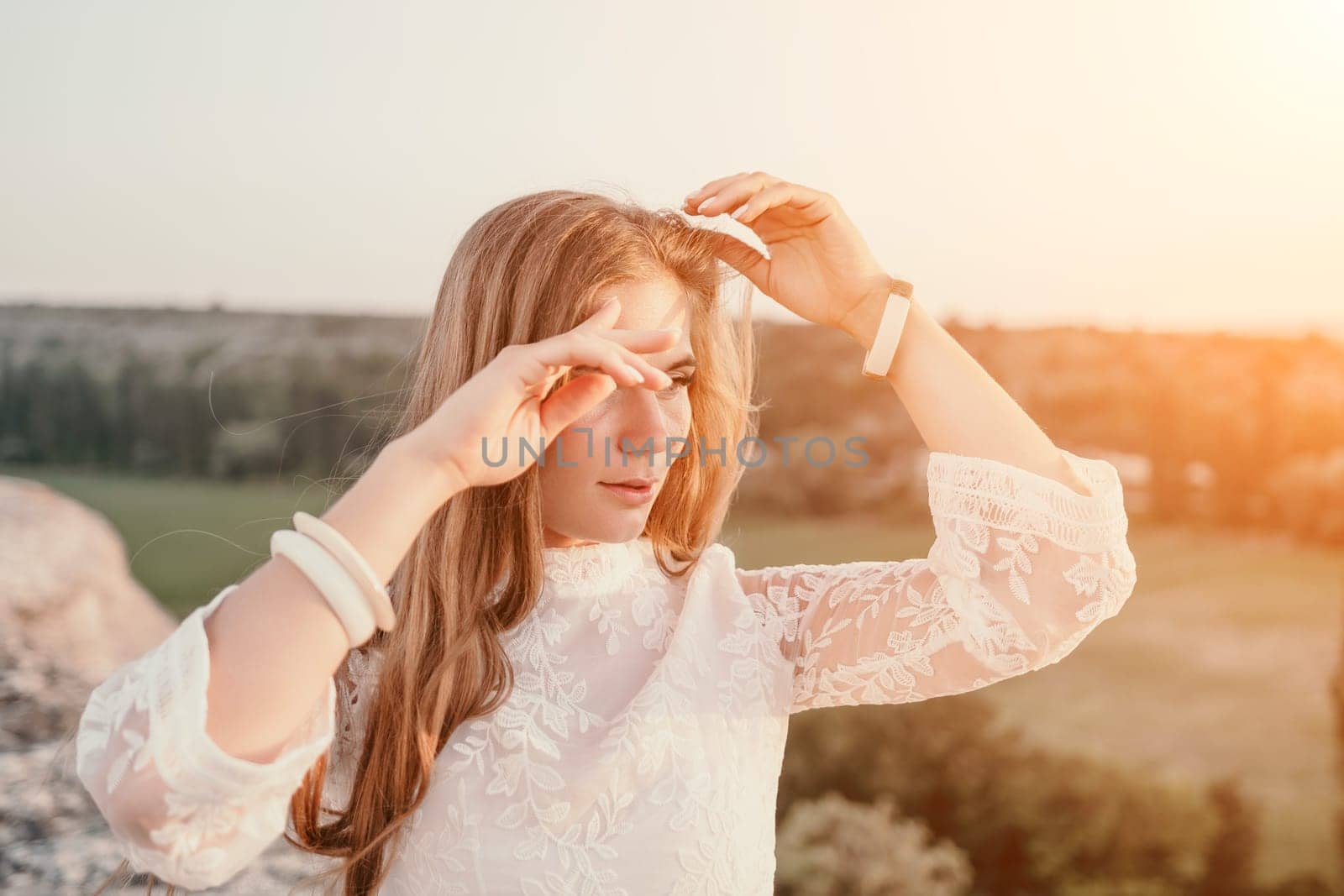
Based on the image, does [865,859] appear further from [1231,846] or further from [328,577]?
[328,577]

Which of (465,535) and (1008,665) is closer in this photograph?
(1008,665)

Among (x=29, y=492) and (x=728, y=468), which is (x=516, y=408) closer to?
(x=728, y=468)

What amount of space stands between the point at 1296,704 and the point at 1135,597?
1.69 ft

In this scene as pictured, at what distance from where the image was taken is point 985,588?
1.30 metres

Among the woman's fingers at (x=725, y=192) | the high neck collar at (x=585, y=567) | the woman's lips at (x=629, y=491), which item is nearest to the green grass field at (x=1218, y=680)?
the high neck collar at (x=585, y=567)

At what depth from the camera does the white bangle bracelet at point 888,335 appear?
1.38 m

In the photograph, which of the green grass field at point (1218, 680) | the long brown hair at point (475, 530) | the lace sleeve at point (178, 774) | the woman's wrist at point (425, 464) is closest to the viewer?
the lace sleeve at point (178, 774)

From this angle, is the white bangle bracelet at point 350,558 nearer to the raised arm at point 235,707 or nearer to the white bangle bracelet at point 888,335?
the raised arm at point 235,707

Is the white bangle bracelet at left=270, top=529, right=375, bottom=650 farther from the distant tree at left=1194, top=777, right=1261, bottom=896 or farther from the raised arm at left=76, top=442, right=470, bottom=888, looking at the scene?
the distant tree at left=1194, top=777, right=1261, bottom=896

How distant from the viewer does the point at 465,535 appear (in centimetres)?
151

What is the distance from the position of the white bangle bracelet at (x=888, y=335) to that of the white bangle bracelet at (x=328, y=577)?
2.39ft

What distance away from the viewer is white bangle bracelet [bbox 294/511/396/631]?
97cm

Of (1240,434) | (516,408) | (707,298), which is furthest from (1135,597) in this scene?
(516,408)

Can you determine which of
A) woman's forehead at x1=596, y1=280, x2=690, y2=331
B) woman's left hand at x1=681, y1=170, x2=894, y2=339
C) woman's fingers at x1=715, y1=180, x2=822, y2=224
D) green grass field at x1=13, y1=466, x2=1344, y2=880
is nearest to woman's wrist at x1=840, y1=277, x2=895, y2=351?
woman's left hand at x1=681, y1=170, x2=894, y2=339
